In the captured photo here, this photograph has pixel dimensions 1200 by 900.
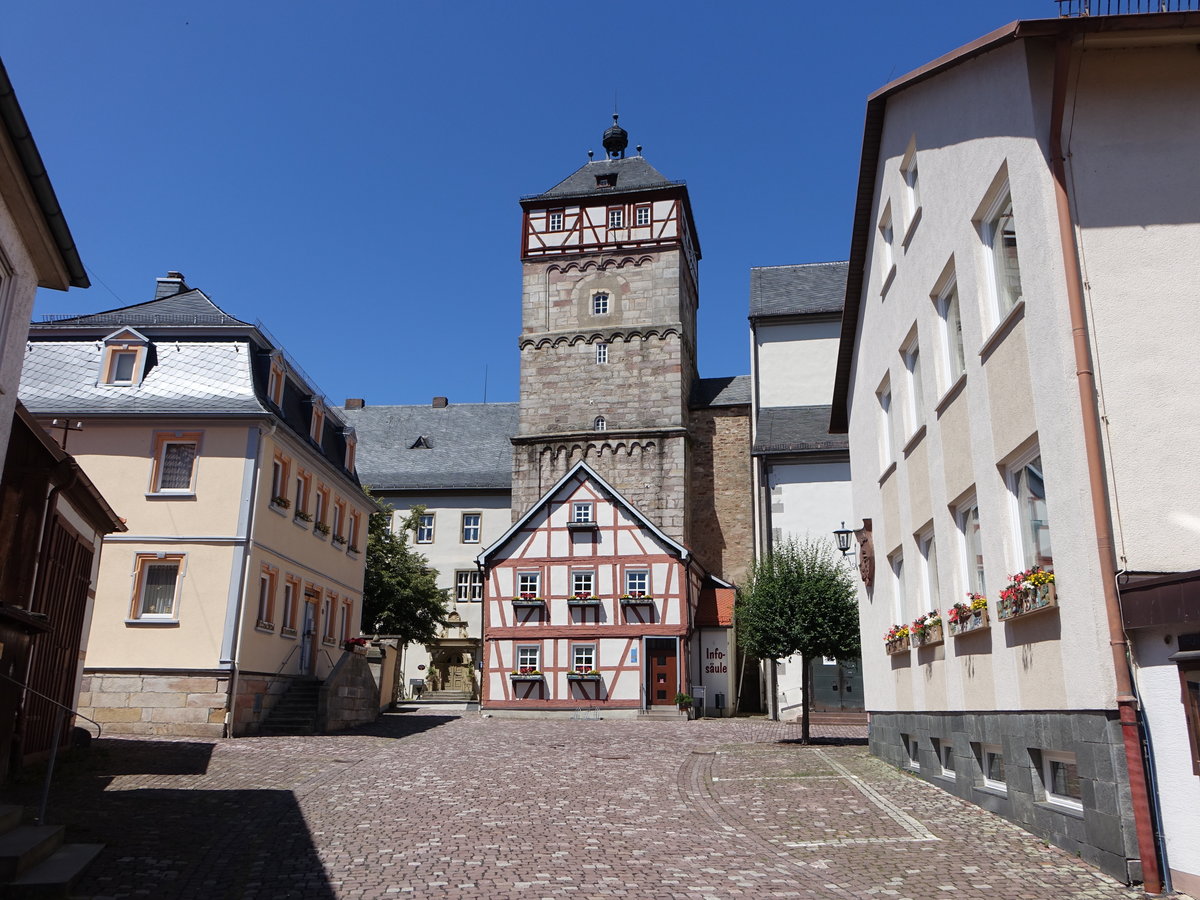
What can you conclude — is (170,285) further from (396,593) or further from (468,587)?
(468,587)

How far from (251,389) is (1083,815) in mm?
18183

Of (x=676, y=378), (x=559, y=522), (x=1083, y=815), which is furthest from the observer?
(x=676, y=378)

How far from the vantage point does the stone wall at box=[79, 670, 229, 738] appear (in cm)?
1964

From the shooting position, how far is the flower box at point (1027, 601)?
26.8 feet

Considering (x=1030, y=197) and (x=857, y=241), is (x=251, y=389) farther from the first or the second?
(x=1030, y=197)

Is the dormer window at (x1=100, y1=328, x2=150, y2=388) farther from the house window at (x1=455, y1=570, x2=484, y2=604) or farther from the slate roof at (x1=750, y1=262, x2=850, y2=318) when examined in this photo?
the house window at (x1=455, y1=570, x2=484, y2=604)

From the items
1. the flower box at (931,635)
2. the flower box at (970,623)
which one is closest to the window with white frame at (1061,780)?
the flower box at (970,623)

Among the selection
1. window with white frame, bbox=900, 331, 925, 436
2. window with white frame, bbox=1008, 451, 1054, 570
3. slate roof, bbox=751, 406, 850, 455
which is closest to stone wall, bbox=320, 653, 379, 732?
slate roof, bbox=751, 406, 850, 455

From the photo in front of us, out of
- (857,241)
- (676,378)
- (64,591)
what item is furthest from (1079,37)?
(676,378)

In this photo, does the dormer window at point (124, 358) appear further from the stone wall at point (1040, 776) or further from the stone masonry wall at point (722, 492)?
the stone masonry wall at point (722, 492)

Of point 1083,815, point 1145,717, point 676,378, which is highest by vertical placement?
point 676,378

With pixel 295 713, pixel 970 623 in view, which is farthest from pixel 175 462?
pixel 970 623

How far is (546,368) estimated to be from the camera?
136 ft

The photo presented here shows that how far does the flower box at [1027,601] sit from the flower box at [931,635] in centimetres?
247
